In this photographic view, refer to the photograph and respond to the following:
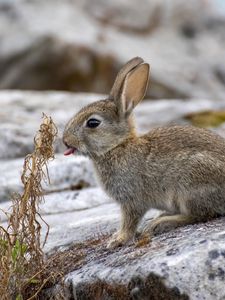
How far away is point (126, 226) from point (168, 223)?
0.40 meters

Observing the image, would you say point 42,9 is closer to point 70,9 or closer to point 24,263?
point 70,9

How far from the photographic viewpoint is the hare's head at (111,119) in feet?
25.7

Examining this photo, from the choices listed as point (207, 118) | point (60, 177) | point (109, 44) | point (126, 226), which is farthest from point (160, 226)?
point (109, 44)

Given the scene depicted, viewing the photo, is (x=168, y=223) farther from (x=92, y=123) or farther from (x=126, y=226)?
(x=92, y=123)

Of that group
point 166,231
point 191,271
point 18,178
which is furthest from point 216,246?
point 18,178

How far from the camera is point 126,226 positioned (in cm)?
732

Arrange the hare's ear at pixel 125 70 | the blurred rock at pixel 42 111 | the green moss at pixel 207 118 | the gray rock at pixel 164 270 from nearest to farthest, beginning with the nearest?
the gray rock at pixel 164 270, the hare's ear at pixel 125 70, the blurred rock at pixel 42 111, the green moss at pixel 207 118

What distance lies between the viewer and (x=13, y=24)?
801 inches

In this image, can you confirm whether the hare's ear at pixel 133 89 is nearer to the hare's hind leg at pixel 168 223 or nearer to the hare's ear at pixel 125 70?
the hare's ear at pixel 125 70

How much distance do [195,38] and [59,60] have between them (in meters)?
3.98

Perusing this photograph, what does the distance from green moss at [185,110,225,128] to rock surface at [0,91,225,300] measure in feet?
0.57

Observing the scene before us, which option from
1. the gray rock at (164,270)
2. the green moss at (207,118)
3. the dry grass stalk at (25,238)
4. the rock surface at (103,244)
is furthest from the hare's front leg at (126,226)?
the green moss at (207,118)

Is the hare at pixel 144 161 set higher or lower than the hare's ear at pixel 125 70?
lower

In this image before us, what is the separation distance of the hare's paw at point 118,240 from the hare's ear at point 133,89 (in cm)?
137
